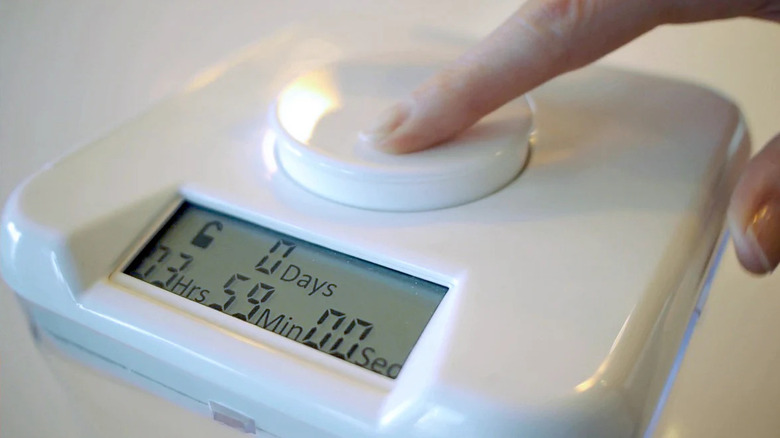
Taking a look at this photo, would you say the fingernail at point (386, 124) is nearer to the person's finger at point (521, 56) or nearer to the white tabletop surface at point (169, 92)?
the person's finger at point (521, 56)

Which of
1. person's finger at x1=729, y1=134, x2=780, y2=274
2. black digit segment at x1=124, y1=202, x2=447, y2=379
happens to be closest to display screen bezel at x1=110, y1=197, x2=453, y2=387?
black digit segment at x1=124, y1=202, x2=447, y2=379

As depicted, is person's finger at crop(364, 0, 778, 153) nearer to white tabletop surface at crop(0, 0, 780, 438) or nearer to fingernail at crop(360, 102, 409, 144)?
fingernail at crop(360, 102, 409, 144)

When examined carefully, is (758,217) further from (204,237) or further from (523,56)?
(204,237)

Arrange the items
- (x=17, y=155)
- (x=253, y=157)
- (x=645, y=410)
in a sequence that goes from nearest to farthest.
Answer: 1. (x=645, y=410)
2. (x=253, y=157)
3. (x=17, y=155)

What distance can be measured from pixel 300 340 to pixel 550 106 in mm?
185

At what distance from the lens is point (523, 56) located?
350 millimetres

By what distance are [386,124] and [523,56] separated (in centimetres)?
7

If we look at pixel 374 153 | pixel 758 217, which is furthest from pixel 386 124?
pixel 758 217

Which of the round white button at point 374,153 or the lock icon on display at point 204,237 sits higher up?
the round white button at point 374,153

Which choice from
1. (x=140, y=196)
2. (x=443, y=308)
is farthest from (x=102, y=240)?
(x=443, y=308)

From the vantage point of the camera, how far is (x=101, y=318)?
0.32m

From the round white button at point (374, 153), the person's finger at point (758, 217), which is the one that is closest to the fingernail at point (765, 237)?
the person's finger at point (758, 217)

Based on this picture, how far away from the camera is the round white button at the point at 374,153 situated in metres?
0.33

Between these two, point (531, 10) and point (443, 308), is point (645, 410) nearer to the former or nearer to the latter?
point (443, 308)
